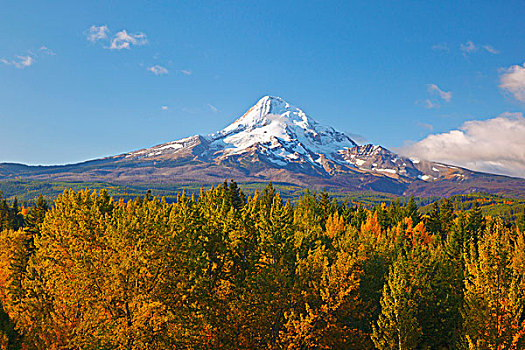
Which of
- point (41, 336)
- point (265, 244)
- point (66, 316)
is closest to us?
point (41, 336)

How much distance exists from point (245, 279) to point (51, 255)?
1604 centimetres

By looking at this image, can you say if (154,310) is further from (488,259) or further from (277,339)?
(488,259)

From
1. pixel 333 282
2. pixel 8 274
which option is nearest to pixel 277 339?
pixel 333 282

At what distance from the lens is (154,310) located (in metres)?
24.6

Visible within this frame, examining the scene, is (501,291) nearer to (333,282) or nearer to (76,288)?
(333,282)

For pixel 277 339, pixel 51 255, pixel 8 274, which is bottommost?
pixel 277 339

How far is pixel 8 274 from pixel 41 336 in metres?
23.5

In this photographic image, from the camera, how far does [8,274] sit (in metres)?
42.5

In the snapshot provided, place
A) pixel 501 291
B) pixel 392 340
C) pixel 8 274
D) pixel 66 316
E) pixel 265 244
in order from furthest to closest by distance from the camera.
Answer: pixel 8 274 < pixel 265 244 < pixel 392 340 < pixel 501 291 < pixel 66 316

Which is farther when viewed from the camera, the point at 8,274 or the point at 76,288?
the point at 8,274

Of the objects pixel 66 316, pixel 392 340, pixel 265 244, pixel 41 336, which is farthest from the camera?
pixel 265 244

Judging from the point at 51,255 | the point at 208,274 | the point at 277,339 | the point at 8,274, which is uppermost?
the point at 51,255

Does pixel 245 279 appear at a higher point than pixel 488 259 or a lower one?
lower

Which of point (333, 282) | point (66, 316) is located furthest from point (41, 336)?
point (333, 282)
